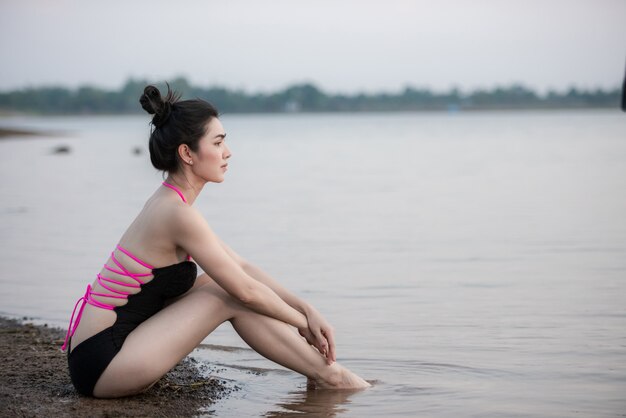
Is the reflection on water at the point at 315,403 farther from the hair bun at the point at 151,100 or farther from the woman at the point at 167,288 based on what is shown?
the hair bun at the point at 151,100

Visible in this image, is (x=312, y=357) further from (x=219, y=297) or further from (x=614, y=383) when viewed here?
(x=614, y=383)

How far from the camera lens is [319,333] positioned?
13.6ft

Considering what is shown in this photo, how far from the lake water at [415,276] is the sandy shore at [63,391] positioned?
0.17 m

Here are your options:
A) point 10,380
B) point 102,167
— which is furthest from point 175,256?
point 102,167

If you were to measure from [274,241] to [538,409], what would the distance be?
20.3 ft

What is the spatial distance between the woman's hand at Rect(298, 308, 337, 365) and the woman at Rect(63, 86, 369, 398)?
0.23ft

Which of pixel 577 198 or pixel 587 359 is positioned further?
pixel 577 198

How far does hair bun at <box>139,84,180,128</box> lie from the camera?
12.6ft

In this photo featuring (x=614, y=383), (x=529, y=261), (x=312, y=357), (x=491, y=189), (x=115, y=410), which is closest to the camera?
(x=115, y=410)

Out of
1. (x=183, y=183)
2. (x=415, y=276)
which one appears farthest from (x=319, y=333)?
(x=415, y=276)

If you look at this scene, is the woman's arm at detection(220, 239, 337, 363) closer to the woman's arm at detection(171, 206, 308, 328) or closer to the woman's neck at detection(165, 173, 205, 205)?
the woman's arm at detection(171, 206, 308, 328)

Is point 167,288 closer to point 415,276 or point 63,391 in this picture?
point 63,391

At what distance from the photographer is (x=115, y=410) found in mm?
3830

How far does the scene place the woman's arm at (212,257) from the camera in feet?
12.6
